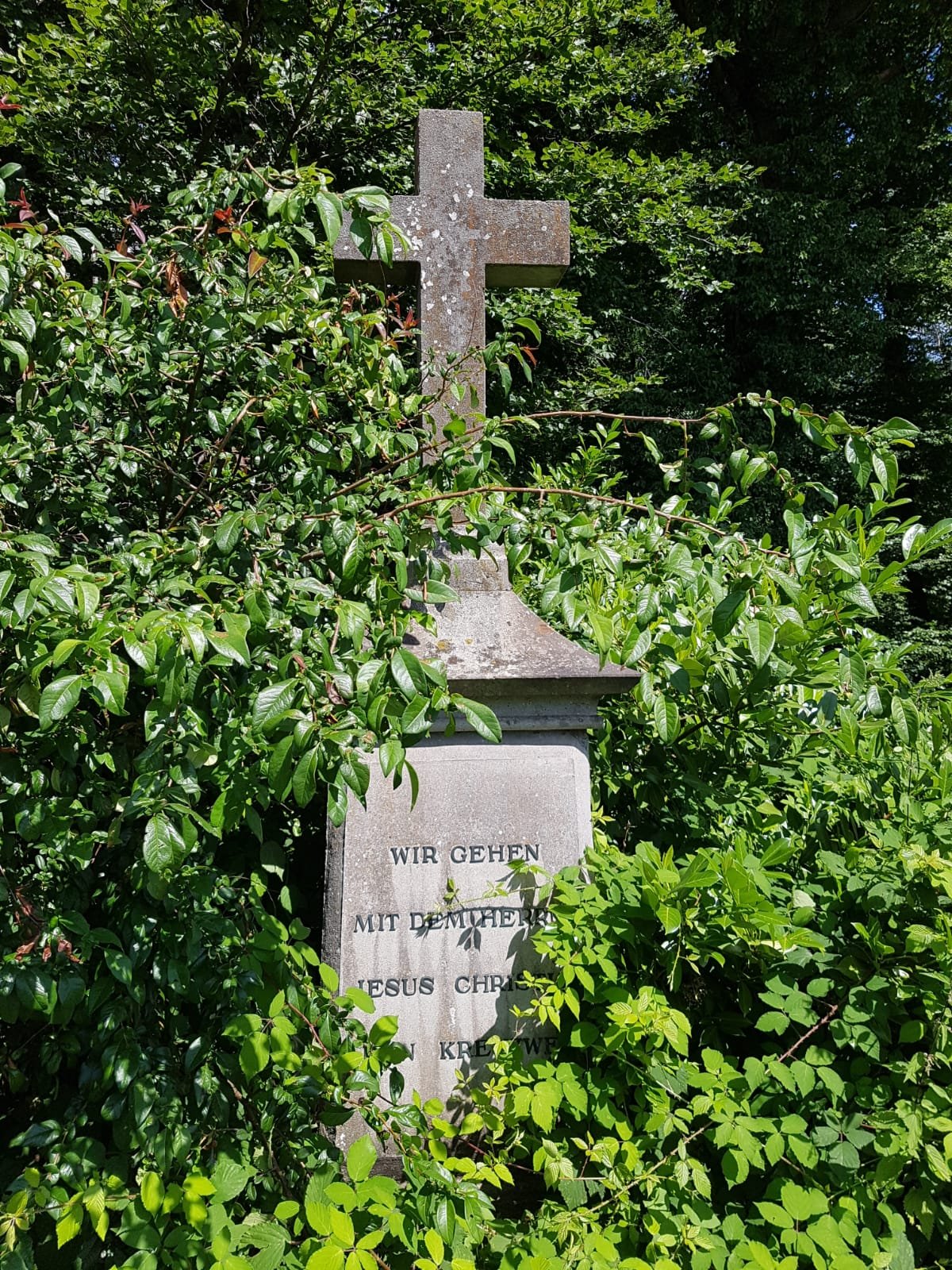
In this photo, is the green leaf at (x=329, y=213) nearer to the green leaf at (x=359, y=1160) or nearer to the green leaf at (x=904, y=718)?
the green leaf at (x=904, y=718)

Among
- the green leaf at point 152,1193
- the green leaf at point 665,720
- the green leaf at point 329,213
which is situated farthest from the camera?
the green leaf at point 665,720

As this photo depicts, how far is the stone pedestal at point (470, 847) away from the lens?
211 cm

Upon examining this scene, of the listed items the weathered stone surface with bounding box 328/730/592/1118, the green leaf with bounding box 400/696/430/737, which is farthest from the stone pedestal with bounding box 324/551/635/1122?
the green leaf with bounding box 400/696/430/737

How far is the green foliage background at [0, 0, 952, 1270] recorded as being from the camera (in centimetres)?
134

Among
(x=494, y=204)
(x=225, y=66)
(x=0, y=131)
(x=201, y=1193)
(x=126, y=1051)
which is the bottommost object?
(x=201, y=1193)

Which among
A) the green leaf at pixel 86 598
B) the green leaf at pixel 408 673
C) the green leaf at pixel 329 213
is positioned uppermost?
the green leaf at pixel 329 213

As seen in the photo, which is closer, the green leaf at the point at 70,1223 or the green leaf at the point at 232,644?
the green leaf at the point at 232,644

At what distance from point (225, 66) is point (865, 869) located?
6592 mm

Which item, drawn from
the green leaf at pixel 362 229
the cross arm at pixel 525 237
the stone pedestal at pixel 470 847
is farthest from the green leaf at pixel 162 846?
the cross arm at pixel 525 237

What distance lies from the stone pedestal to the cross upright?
828 millimetres

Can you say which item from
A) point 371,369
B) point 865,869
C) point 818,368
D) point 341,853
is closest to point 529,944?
point 341,853

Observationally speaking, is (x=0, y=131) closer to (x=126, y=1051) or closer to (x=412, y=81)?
(x=412, y=81)

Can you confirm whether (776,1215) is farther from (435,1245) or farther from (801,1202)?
(435,1245)

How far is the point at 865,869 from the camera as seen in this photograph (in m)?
1.97
